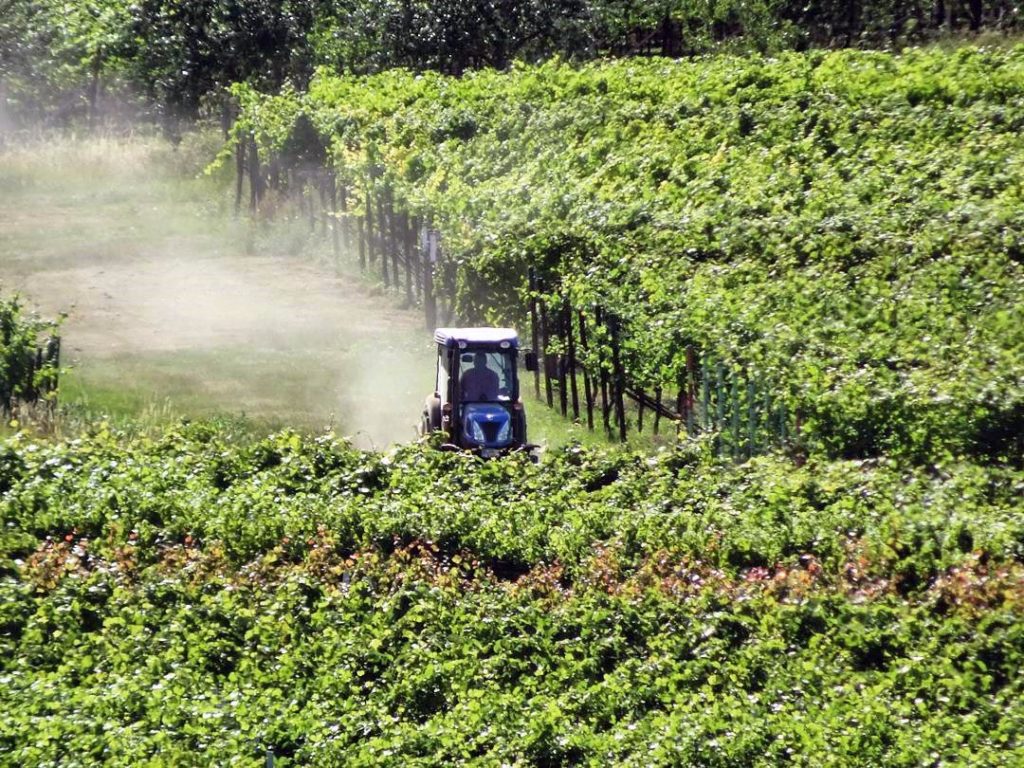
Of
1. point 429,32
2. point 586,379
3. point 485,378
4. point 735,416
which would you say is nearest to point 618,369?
point 586,379

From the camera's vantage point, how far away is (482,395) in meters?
22.4

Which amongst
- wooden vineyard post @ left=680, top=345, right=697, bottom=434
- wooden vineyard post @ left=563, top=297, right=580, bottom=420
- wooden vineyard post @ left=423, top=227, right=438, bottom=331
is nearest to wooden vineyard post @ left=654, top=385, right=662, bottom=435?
wooden vineyard post @ left=680, top=345, right=697, bottom=434

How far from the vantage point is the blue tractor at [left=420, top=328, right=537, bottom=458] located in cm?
2200

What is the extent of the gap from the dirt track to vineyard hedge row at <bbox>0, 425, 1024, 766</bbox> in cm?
547

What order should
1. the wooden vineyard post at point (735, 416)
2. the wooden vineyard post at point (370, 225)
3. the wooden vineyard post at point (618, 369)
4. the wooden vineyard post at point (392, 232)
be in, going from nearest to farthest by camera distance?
the wooden vineyard post at point (735, 416) → the wooden vineyard post at point (618, 369) → the wooden vineyard post at point (392, 232) → the wooden vineyard post at point (370, 225)

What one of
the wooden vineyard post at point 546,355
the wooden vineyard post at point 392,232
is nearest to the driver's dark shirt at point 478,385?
the wooden vineyard post at point 546,355

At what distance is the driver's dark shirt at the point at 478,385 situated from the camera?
22375mm

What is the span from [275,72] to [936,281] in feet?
124

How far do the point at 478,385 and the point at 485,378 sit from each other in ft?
0.48

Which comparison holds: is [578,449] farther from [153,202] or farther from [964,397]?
[153,202]

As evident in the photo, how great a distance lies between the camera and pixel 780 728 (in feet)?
42.0

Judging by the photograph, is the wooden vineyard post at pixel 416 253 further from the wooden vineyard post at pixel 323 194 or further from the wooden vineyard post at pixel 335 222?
the wooden vineyard post at pixel 323 194

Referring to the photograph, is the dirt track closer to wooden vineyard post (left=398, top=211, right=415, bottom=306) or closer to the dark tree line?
wooden vineyard post (left=398, top=211, right=415, bottom=306)

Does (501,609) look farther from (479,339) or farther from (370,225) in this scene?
(370,225)
